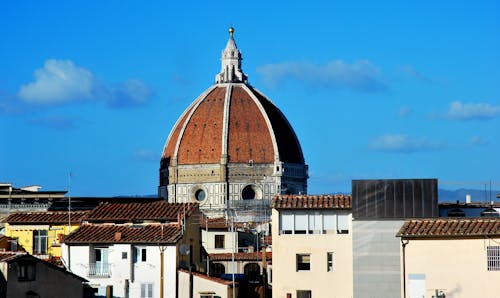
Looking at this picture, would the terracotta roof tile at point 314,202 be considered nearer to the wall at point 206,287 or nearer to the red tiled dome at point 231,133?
the wall at point 206,287

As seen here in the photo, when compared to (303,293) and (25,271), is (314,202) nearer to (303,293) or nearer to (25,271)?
(303,293)

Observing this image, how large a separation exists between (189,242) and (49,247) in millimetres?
7592

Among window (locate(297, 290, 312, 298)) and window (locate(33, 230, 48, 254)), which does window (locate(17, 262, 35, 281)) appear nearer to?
window (locate(297, 290, 312, 298))

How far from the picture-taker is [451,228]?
1684 inches

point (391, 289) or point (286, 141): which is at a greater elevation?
point (286, 141)

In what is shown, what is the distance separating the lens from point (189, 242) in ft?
173

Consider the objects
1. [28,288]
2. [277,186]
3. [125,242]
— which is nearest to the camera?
[28,288]

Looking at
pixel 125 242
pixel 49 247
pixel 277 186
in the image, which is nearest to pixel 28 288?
pixel 125 242

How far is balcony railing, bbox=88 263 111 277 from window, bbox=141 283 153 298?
146 cm

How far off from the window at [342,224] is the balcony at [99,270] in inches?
341

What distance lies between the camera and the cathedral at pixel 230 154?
15662 cm

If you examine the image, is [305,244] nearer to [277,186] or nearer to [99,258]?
[99,258]

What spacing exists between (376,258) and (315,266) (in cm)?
249

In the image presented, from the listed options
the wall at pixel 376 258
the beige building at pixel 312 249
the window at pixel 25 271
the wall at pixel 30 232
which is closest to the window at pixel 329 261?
the beige building at pixel 312 249
